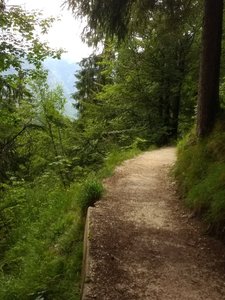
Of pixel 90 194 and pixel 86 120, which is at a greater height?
pixel 86 120

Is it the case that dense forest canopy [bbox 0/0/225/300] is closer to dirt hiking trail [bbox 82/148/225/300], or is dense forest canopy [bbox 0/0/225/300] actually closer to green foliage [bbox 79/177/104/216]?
green foliage [bbox 79/177/104/216]

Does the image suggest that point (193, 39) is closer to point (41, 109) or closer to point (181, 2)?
point (41, 109)

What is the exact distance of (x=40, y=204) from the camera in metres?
9.97

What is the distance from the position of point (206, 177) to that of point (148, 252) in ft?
7.98

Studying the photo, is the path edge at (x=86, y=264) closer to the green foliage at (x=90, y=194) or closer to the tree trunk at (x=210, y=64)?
the green foliage at (x=90, y=194)

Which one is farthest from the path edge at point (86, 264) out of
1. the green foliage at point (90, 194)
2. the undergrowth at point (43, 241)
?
the green foliage at point (90, 194)

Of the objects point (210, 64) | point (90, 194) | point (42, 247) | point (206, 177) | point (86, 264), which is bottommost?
point (42, 247)

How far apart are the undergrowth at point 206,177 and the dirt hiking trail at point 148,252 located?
0.86 ft

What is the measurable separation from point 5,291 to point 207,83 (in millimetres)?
5890

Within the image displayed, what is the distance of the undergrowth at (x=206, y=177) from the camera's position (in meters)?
6.13

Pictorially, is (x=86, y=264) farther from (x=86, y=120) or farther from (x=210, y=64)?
(x=86, y=120)

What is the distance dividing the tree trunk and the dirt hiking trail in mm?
1990

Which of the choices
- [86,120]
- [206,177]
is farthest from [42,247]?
[86,120]

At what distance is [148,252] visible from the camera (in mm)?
5480
